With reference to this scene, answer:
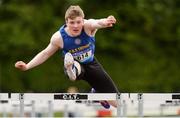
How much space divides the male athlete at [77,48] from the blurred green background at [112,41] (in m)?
22.4

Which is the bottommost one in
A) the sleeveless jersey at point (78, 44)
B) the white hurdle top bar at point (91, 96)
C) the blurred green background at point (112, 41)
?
the white hurdle top bar at point (91, 96)

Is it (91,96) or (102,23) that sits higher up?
(102,23)

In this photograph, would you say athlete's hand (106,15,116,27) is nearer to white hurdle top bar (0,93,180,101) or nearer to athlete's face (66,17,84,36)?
athlete's face (66,17,84,36)

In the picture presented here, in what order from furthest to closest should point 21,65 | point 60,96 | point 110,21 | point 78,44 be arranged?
point 78,44 → point 21,65 → point 60,96 → point 110,21

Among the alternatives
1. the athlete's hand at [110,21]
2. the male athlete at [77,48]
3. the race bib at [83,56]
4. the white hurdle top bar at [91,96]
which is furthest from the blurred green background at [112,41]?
the athlete's hand at [110,21]

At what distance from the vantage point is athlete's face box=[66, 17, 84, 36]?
32.2ft

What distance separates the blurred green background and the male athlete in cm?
2242

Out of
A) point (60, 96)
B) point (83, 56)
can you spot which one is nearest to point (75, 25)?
point (83, 56)

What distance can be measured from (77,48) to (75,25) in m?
0.35

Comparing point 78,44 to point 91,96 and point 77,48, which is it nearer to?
point 77,48

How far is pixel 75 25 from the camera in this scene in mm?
9828

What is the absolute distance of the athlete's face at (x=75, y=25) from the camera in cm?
981

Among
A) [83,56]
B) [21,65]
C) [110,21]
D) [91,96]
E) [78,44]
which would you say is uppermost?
[110,21]

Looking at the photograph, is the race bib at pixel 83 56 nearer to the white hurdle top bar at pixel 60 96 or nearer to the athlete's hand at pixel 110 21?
the white hurdle top bar at pixel 60 96
